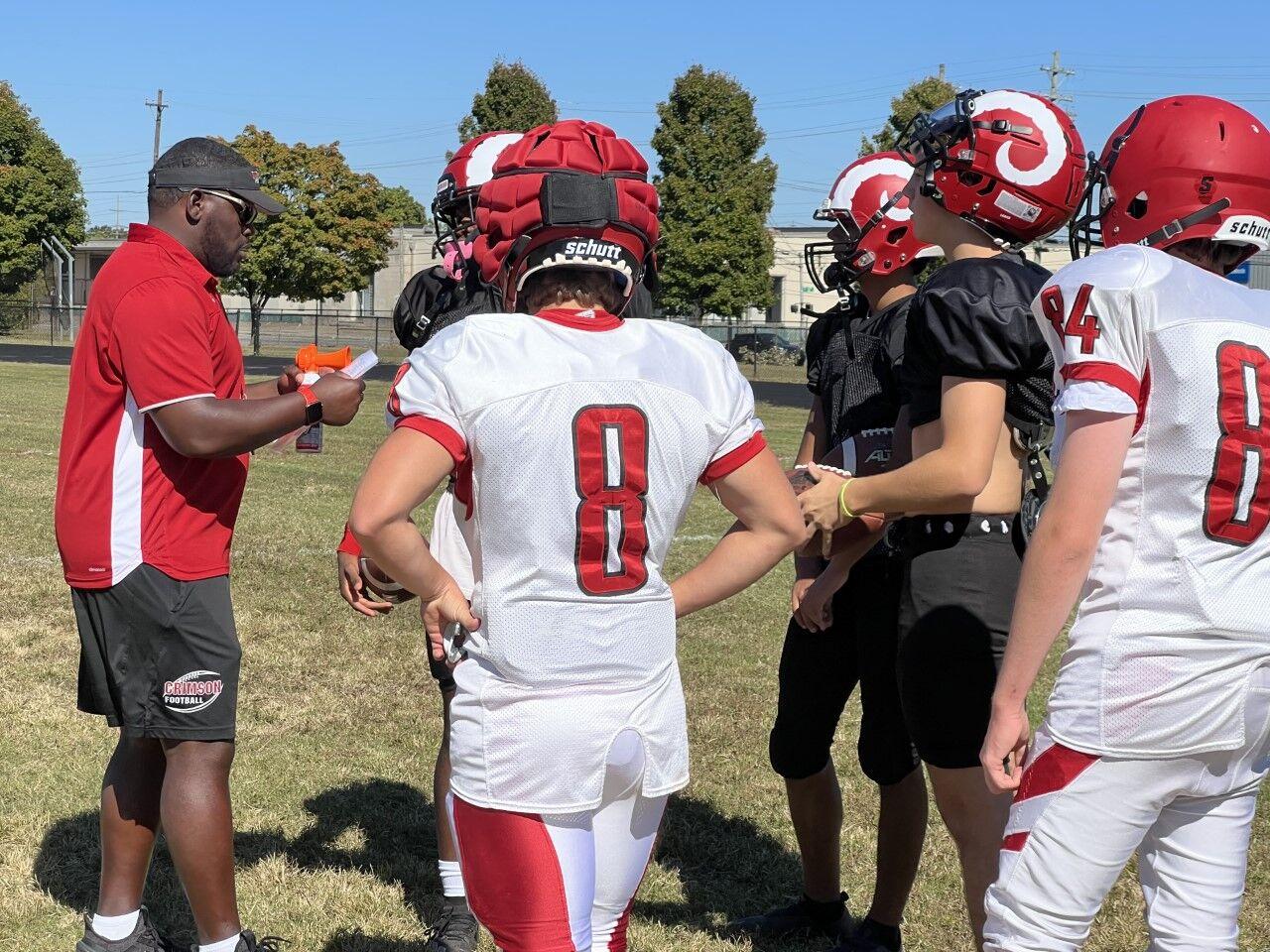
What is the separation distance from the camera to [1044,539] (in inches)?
101

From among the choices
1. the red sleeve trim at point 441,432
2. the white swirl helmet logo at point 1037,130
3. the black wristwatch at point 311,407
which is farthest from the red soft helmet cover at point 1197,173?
the black wristwatch at point 311,407

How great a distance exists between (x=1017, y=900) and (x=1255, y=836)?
3283mm

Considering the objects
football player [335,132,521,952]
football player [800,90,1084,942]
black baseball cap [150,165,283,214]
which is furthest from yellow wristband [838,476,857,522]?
black baseball cap [150,165,283,214]

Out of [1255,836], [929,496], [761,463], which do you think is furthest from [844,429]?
[1255,836]

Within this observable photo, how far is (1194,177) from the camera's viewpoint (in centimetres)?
275

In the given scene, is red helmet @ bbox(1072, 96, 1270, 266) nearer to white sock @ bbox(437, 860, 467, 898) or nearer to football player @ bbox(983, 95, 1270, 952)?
football player @ bbox(983, 95, 1270, 952)

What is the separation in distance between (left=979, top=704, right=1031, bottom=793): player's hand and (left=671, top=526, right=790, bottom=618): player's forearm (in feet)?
1.82

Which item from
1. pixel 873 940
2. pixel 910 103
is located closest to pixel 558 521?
pixel 873 940

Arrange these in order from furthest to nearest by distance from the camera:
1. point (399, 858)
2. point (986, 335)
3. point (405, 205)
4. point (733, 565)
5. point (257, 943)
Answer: point (405, 205)
point (399, 858)
point (257, 943)
point (986, 335)
point (733, 565)

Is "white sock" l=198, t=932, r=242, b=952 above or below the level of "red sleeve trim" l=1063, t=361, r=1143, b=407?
below

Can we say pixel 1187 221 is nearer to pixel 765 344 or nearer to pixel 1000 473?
pixel 1000 473

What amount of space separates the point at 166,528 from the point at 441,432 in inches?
59.2

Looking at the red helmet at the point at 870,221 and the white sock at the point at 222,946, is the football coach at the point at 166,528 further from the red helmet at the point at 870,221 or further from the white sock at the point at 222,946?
the red helmet at the point at 870,221

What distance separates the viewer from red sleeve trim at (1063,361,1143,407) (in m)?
2.49
